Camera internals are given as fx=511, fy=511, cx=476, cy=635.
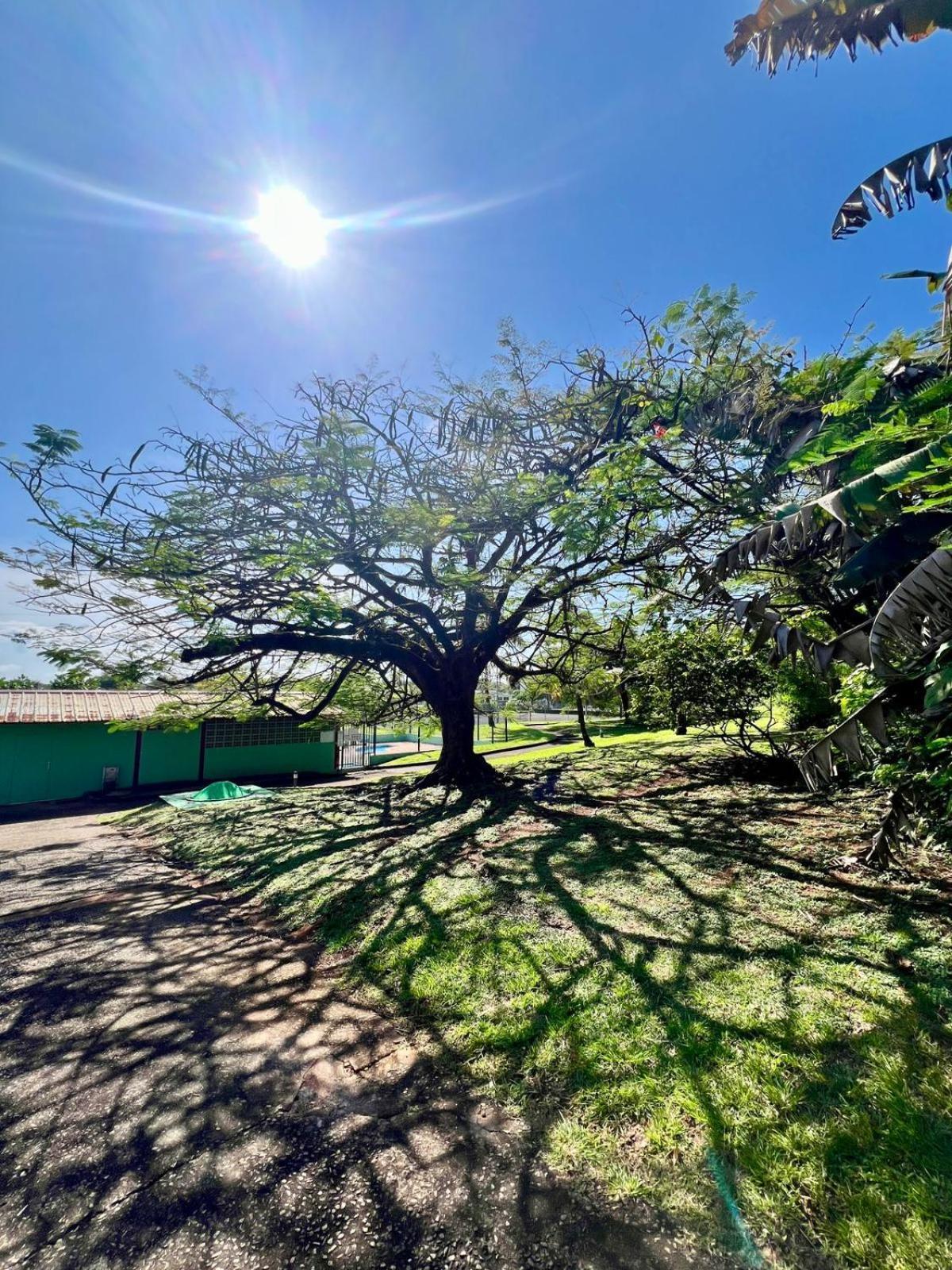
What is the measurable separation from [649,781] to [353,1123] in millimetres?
9312

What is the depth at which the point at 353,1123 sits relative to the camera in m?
2.59

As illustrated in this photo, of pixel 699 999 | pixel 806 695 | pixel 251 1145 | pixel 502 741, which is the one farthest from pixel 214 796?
pixel 502 741

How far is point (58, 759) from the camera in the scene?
17766 millimetres

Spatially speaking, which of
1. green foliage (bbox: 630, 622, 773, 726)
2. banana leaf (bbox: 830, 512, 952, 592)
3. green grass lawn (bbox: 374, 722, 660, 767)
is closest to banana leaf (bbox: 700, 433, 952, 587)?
banana leaf (bbox: 830, 512, 952, 592)

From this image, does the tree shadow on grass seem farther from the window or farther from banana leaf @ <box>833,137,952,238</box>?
the window

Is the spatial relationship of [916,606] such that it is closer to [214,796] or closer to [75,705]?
[214,796]

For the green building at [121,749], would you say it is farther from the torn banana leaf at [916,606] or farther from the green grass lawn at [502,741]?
the torn banana leaf at [916,606]

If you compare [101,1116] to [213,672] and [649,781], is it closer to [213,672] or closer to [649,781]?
[213,672]

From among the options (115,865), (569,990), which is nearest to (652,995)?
(569,990)

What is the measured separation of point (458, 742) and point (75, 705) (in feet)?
53.1

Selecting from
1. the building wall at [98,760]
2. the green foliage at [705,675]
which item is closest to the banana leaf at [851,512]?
the green foliage at [705,675]

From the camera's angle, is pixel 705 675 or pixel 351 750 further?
pixel 351 750

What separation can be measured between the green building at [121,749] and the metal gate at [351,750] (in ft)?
2.86

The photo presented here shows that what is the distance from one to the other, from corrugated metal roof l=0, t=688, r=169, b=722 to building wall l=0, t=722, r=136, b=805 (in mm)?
279
